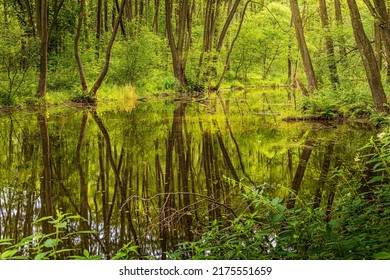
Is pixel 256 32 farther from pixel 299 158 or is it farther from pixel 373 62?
pixel 299 158

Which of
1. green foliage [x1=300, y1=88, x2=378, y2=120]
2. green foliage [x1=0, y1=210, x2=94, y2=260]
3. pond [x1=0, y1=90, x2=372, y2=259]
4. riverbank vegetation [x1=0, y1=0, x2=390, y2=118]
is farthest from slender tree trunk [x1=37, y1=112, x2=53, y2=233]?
green foliage [x1=300, y1=88, x2=378, y2=120]

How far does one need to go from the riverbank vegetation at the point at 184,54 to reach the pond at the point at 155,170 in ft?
6.08

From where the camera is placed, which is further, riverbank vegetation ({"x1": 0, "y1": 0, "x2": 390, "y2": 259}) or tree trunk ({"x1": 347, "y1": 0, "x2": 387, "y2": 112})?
tree trunk ({"x1": 347, "y1": 0, "x2": 387, "y2": 112})

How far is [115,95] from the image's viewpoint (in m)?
22.4

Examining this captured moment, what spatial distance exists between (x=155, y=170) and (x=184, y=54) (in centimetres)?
1932

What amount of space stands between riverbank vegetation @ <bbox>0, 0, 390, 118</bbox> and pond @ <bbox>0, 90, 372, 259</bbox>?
1855 mm

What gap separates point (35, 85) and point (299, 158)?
14462 mm

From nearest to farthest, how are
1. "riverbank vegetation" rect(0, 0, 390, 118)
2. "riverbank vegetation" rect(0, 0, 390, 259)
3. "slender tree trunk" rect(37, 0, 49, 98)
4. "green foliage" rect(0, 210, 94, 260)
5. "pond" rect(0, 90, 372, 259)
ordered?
"green foliage" rect(0, 210, 94, 260), "riverbank vegetation" rect(0, 0, 390, 259), "pond" rect(0, 90, 372, 259), "riverbank vegetation" rect(0, 0, 390, 118), "slender tree trunk" rect(37, 0, 49, 98)

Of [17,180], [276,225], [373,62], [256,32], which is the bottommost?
[17,180]

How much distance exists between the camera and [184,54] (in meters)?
25.8

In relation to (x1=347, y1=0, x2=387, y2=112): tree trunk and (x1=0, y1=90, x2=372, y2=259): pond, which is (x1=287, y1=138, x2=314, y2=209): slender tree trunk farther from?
(x1=347, y1=0, x2=387, y2=112): tree trunk

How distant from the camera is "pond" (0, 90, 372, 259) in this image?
4.55 meters

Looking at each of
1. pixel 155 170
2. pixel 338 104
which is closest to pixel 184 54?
pixel 338 104

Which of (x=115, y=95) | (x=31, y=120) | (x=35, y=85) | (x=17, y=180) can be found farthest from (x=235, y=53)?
(x=17, y=180)
